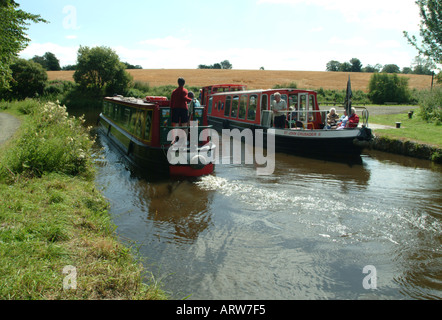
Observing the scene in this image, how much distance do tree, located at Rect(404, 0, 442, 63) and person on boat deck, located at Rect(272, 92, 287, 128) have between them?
1264cm

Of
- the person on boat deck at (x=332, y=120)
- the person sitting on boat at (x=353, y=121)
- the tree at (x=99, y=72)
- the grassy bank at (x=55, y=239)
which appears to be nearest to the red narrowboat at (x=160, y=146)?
the grassy bank at (x=55, y=239)

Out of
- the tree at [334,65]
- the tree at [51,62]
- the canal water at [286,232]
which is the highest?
the tree at [334,65]

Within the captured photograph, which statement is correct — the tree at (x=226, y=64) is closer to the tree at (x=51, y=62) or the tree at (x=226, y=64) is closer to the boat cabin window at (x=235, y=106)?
the tree at (x=51, y=62)

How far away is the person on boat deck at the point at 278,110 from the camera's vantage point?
1205 cm

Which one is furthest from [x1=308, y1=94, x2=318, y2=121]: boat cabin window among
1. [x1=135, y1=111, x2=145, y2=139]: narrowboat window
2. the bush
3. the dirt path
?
the dirt path

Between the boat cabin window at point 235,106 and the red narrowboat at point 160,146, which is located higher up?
the boat cabin window at point 235,106

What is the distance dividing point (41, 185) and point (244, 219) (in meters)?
3.38

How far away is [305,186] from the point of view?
25.9ft

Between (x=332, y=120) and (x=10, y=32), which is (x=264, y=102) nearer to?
(x=332, y=120)

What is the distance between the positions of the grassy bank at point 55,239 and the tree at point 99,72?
28.8 metres

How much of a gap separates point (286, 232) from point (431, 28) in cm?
1921
